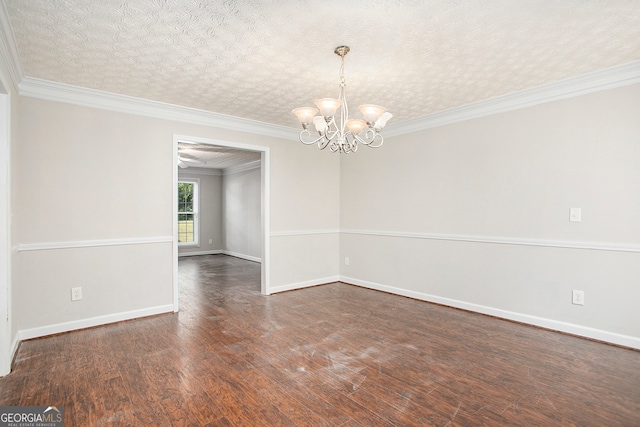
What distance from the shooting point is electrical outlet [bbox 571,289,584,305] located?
10.6 ft

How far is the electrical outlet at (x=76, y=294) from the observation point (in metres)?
3.44

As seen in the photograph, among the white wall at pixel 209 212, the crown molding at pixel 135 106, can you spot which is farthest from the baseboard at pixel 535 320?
Answer: the white wall at pixel 209 212

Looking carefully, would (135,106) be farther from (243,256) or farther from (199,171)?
→ (199,171)

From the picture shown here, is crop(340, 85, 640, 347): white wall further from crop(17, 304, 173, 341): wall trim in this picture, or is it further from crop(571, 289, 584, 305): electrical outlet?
crop(17, 304, 173, 341): wall trim

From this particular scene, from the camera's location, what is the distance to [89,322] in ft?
11.6

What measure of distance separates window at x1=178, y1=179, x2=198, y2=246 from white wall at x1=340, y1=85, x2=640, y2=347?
587 cm

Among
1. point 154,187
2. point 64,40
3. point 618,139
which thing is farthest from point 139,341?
point 618,139

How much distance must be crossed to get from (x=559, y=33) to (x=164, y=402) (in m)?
3.67

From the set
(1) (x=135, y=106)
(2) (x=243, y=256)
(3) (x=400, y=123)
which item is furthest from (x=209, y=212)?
(3) (x=400, y=123)

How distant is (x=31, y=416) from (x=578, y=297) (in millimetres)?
4474

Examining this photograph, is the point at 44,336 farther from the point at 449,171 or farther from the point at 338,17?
the point at 449,171

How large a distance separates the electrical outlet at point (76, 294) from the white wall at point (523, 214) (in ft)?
12.3

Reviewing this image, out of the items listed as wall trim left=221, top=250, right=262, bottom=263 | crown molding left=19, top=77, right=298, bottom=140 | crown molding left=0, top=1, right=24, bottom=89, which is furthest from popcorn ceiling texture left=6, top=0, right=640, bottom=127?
wall trim left=221, top=250, right=262, bottom=263

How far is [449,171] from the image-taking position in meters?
4.29
